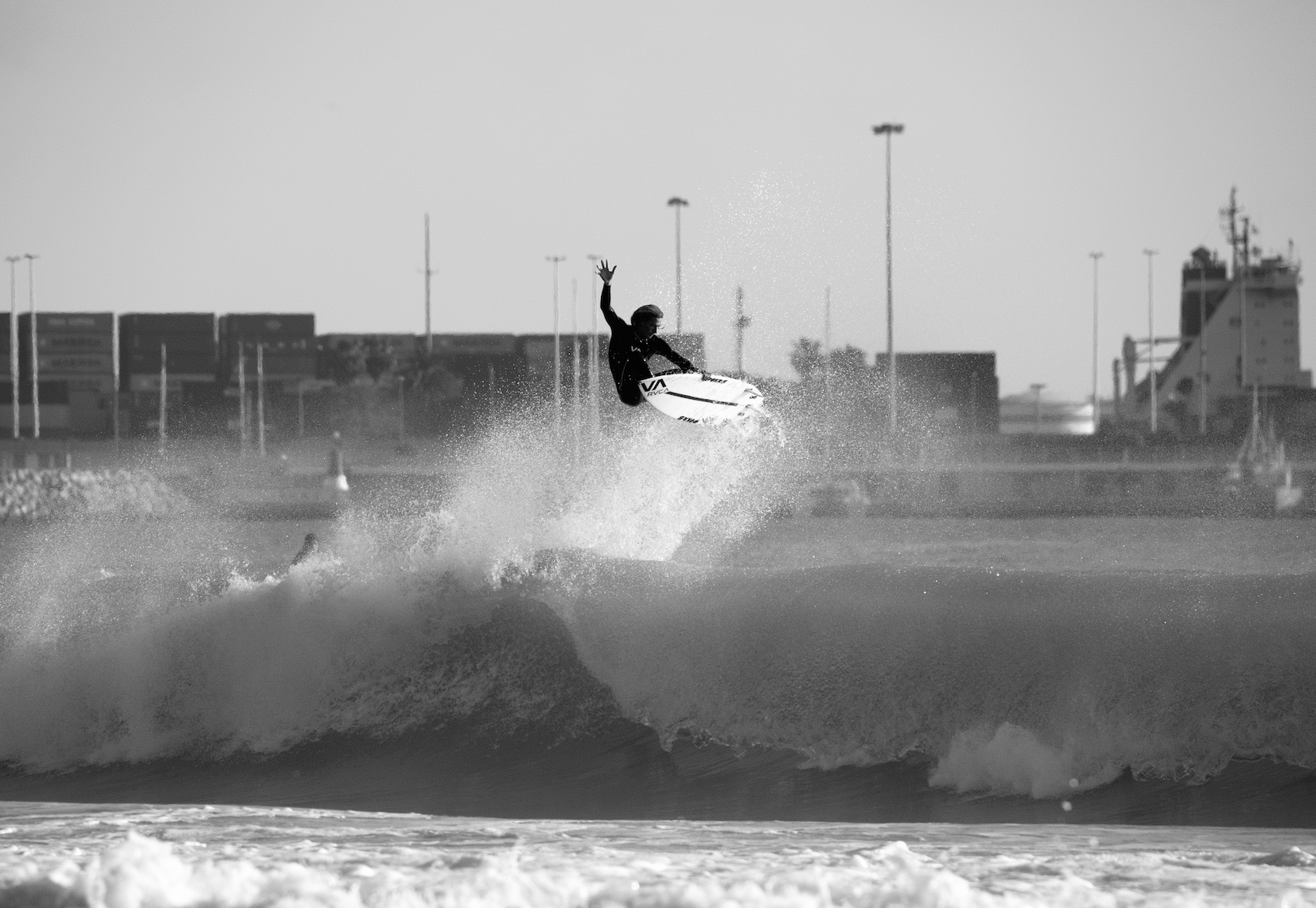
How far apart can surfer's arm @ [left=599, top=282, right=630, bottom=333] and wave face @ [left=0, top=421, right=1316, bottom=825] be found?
10.7 ft

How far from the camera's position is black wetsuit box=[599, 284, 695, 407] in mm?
10758

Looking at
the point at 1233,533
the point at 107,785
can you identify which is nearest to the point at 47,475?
the point at 1233,533

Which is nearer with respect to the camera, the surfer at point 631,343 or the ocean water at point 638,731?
the ocean water at point 638,731

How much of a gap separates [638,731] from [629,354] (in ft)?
11.4

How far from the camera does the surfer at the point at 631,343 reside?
10500 millimetres

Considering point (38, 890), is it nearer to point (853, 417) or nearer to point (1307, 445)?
point (853, 417)

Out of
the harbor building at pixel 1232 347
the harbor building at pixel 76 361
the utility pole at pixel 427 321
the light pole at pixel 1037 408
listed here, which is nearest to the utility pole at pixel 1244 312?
the harbor building at pixel 1232 347

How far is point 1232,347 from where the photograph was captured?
85.4 metres

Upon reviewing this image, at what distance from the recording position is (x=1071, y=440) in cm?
6675

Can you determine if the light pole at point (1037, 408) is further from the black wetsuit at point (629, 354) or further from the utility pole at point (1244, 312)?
the black wetsuit at point (629, 354)

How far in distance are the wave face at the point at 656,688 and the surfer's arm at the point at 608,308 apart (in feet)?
10.7

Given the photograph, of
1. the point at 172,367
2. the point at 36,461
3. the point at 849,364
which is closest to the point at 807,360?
the point at 849,364

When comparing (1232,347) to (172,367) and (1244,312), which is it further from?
(172,367)

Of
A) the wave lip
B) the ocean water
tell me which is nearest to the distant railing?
the ocean water
